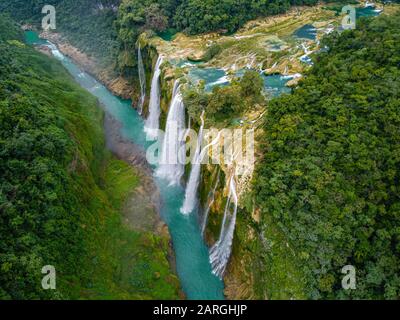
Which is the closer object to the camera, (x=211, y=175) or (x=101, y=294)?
(x=101, y=294)

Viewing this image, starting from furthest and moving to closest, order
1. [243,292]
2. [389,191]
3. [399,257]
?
[243,292] < [389,191] < [399,257]

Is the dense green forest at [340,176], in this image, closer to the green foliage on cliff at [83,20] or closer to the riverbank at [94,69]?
the riverbank at [94,69]

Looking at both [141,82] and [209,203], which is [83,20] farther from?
[209,203]

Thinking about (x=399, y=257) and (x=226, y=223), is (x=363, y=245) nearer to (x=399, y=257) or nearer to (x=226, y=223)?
(x=399, y=257)

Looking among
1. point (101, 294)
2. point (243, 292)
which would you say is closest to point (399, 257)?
point (243, 292)

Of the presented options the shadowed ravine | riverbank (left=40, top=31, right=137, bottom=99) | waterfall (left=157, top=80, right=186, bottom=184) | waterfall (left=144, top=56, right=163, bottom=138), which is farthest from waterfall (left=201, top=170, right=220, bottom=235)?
riverbank (left=40, top=31, right=137, bottom=99)
